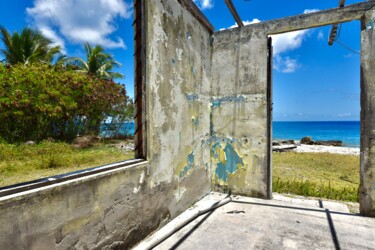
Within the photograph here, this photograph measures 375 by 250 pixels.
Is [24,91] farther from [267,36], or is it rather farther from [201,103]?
[267,36]

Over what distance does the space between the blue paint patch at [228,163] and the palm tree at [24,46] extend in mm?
12172

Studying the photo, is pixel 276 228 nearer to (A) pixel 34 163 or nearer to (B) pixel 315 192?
(B) pixel 315 192

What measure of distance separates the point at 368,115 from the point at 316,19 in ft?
5.40

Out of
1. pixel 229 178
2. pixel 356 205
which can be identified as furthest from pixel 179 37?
pixel 356 205

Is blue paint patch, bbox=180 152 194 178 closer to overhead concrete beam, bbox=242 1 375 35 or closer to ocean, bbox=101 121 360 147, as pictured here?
overhead concrete beam, bbox=242 1 375 35

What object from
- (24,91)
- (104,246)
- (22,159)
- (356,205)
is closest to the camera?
(104,246)

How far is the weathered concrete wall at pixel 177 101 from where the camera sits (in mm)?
2578

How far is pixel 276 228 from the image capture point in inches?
111

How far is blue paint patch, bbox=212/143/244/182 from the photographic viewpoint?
4.04m

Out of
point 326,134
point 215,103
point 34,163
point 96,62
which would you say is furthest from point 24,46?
point 326,134

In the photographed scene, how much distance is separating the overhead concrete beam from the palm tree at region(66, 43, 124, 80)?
43.0 ft

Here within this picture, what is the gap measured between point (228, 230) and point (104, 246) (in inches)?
58.6

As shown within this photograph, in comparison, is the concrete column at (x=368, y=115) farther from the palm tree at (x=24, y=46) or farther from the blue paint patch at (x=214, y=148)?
the palm tree at (x=24, y=46)

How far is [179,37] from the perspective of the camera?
309 cm
